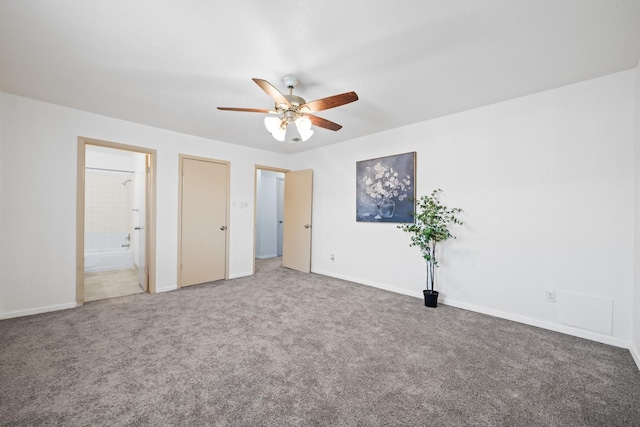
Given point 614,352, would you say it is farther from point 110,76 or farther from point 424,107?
point 110,76

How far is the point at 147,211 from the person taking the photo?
3.95 metres

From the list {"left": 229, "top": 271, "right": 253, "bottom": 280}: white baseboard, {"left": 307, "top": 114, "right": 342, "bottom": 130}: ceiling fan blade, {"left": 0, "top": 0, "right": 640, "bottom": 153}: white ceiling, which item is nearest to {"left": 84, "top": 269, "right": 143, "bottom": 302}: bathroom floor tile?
{"left": 229, "top": 271, "right": 253, "bottom": 280}: white baseboard

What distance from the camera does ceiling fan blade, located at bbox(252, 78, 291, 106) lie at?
Answer: 1867mm

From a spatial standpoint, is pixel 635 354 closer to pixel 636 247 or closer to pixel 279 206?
pixel 636 247

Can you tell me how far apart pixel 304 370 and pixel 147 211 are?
3.51 meters

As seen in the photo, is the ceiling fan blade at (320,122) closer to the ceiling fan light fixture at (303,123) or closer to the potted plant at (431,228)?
the ceiling fan light fixture at (303,123)

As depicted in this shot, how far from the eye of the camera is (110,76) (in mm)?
2359

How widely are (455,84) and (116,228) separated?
23.3ft

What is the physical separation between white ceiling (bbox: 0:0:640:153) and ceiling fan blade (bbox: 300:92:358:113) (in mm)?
312

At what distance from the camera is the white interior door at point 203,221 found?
13.2 ft

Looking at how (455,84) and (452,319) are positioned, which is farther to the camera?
(452,319)

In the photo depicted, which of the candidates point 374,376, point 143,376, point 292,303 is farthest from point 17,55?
point 374,376

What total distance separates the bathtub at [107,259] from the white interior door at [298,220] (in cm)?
335

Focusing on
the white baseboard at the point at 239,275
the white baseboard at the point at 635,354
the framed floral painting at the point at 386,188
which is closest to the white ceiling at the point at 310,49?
the framed floral painting at the point at 386,188
